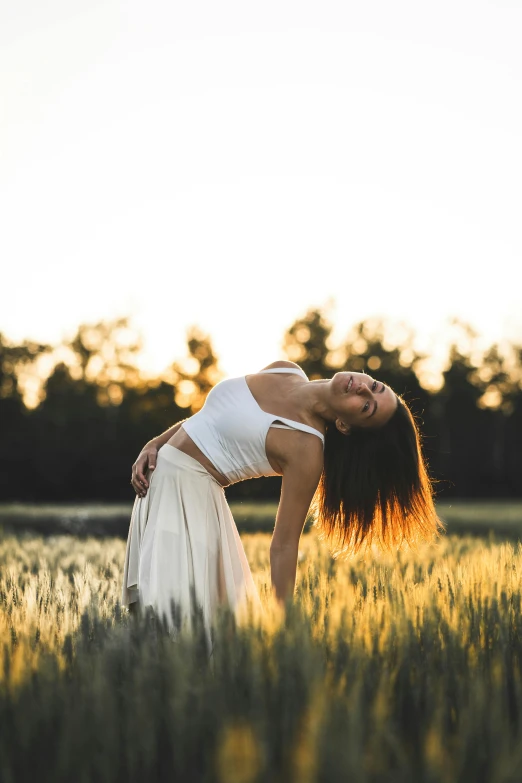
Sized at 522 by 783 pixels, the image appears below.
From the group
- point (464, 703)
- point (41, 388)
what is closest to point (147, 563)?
point (464, 703)

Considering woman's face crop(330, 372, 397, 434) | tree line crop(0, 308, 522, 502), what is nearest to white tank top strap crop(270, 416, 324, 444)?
woman's face crop(330, 372, 397, 434)

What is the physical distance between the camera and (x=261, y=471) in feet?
11.9

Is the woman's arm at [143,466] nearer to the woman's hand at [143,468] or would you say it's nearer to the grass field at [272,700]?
the woman's hand at [143,468]

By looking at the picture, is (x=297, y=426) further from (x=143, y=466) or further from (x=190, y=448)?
(x=143, y=466)

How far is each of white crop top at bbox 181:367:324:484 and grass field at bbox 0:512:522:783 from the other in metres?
0.84

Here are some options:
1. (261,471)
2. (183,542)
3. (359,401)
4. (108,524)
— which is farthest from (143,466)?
(108,524)

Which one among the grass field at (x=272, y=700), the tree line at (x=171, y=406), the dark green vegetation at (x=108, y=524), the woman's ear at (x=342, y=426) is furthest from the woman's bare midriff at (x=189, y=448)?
the tree line at (x=171, y=406)

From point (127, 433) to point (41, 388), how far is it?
14.2m

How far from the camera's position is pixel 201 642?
7.70 ft

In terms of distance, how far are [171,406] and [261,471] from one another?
39.7m

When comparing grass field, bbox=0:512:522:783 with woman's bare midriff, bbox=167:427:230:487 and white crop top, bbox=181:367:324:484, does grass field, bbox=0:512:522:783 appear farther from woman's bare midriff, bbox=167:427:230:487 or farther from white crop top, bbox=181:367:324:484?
woman's bare midriff, bbox=167:427:230:487

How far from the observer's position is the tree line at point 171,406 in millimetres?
35750

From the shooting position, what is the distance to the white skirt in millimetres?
3500

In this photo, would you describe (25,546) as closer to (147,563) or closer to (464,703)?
(147,563)
